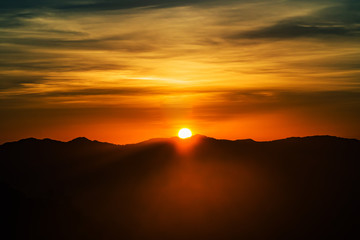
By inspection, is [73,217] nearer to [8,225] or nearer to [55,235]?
[55,235]

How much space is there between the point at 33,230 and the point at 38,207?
8.44 m

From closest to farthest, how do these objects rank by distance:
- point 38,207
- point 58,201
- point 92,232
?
1. point 38,207
2. point 58,201
3. point 92,232

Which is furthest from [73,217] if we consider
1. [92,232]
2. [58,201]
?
[92,232]

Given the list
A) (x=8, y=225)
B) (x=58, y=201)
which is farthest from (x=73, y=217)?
(x=8, y=225)

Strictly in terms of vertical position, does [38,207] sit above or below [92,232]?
above

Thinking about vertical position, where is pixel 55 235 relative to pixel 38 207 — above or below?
below

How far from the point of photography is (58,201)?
158375mm

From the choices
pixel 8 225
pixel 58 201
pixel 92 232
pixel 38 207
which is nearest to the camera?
pixel 8 225

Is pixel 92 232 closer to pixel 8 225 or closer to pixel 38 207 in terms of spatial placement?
pixel 38 207

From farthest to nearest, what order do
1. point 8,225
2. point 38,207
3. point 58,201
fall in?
point 58,201 < point 38,207 < point 8,225

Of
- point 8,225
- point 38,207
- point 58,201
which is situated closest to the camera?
point 8,225

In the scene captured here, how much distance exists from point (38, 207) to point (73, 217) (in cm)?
1978

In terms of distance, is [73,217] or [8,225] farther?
[73,217]

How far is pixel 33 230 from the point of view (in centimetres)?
13562
